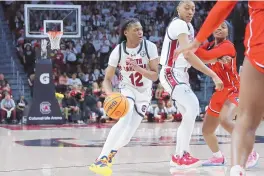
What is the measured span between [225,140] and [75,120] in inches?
250

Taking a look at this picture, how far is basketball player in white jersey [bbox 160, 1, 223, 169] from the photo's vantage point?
6.36m

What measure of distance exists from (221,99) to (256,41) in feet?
9.36

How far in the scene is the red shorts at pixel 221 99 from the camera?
6.49m

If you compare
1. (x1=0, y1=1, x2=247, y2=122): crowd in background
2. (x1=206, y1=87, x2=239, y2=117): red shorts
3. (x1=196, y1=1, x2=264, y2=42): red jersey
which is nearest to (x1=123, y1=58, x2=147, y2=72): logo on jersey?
(x1=206, y1=87, x2=239, y2=117): red shorts

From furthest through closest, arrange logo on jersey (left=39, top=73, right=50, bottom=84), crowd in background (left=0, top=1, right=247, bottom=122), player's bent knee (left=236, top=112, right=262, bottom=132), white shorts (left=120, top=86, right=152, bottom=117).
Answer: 1. crowd in background (left=0, top=1, right=247, bottom=122)
2. logo on jersey (left=39, top=73, right=50, bottom=84)
3. white shorts (left=120, top=86, right=152, bottom=117)
4. player's bent knee (left=236, top=112, right=262, bottom=132)

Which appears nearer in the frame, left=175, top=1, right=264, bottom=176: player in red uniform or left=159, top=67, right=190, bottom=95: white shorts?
left=175, top=1, right=264, bottom=176: player in red uniform

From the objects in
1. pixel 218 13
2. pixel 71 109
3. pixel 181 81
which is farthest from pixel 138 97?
pixel 71 109

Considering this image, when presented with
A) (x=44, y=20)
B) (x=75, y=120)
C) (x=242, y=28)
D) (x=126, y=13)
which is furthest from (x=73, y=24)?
(x=242, y=28)

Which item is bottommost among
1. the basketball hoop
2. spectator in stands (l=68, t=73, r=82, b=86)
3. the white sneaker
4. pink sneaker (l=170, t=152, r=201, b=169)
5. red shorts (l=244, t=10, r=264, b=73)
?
spectator in stands (l=68, t=73, r=82, b=86)

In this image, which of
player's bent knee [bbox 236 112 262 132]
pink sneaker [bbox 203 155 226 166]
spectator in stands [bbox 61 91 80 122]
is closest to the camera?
player's bent knee [bbox 236 112 262 132]

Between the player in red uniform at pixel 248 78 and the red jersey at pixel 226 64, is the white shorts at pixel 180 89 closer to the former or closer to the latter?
the red jersey at pixel 226 64

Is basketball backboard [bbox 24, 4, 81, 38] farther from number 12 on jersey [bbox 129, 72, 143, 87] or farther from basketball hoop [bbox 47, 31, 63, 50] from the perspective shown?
number 12 on jersey [bbox 129, 72, 143, 87]

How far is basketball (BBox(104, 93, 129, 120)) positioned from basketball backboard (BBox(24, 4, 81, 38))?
1019cm

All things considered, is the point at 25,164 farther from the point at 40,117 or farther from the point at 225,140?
the point at 40,117
